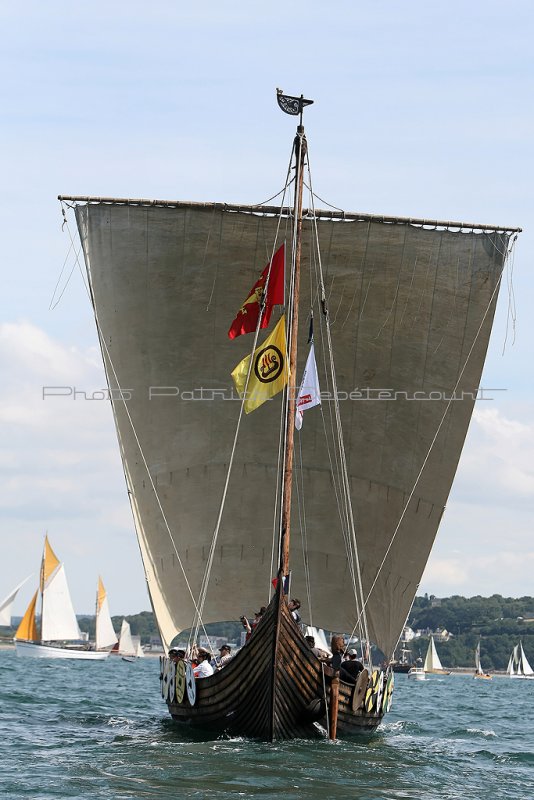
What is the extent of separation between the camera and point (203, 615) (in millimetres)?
26906

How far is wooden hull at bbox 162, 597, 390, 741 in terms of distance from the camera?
18.4m

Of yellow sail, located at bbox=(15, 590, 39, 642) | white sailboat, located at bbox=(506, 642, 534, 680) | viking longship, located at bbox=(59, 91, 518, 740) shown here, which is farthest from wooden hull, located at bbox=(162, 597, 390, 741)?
white sailboat, located at bbox=(506, 642, 534, 680)

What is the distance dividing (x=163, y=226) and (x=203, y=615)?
26.6 ft

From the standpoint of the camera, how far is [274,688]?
18359 millimetres

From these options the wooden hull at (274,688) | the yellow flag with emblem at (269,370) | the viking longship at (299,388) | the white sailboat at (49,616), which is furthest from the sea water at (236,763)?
the white sailboat at (49,616)

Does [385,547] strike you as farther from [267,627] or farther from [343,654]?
[267,627]

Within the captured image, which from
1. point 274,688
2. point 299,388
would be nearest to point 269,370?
point 299,388

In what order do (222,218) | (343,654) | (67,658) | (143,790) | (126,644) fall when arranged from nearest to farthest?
(143,790) → (343,654) → (222,218) → (67,658) → (126,644)

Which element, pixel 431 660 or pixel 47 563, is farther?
pixel 431 660

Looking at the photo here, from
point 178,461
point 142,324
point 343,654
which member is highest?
point 142,324

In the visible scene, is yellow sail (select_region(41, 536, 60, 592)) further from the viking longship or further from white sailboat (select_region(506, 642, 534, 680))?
the viking longship

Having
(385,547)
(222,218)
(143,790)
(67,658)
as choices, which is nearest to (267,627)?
(143,790)

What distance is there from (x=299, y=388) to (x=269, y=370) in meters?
4.45

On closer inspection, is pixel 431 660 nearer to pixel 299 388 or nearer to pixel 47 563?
pixel 47 563
